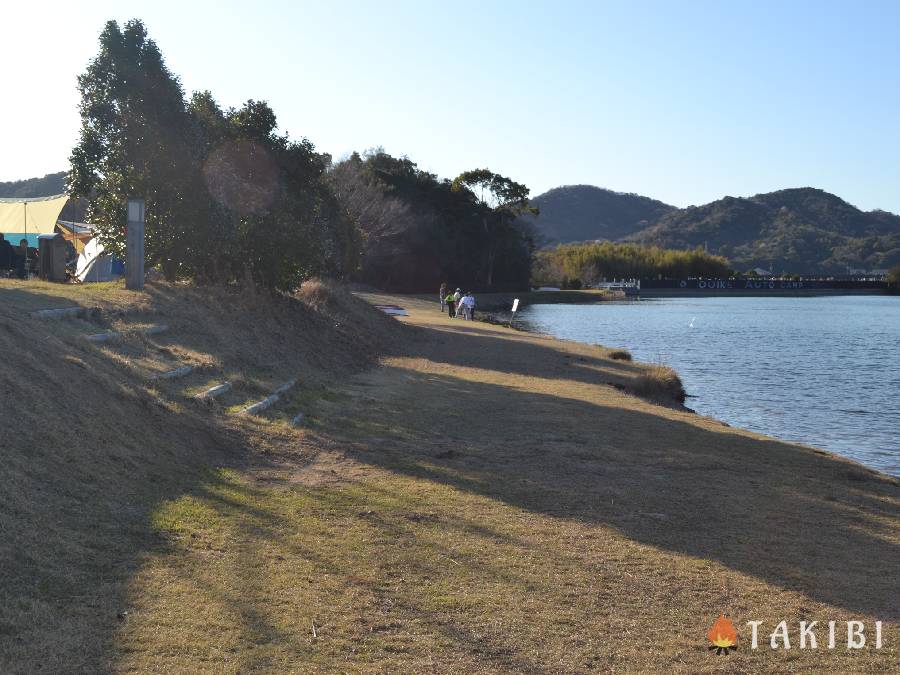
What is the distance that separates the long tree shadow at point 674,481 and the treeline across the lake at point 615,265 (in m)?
105

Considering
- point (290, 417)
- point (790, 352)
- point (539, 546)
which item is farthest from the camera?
point (790, 352)

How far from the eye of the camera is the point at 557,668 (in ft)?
17.1

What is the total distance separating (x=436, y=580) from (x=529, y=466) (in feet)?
14.5

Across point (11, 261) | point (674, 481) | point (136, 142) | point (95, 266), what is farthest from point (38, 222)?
point (674, 481)

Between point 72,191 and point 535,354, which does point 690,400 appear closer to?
point 535,354

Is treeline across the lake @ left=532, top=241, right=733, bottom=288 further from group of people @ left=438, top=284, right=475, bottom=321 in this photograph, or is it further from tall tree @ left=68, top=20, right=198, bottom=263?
tall tree @ left=68, top=20, right=198, bottom=263

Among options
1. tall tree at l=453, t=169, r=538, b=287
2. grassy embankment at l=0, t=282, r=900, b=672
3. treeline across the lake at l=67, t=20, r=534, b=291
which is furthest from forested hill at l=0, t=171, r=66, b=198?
grassy embankment at l=0, t=282, r=900, b=672

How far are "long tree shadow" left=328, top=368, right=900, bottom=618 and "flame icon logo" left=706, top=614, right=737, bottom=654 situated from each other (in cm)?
122

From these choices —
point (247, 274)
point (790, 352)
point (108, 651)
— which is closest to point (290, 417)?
point (108, 651)

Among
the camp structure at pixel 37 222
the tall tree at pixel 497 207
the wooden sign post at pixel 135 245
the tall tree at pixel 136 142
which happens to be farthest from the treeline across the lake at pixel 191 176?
the tall tree at pixel 497 207

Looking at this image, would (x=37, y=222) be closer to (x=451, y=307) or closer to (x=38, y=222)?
(x=38, y=222)

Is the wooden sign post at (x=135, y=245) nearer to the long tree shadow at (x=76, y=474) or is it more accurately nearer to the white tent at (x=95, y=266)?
the long tree shadow at (x=76, y=474)

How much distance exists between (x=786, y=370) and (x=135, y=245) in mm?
24644

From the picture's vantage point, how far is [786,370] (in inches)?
1305
